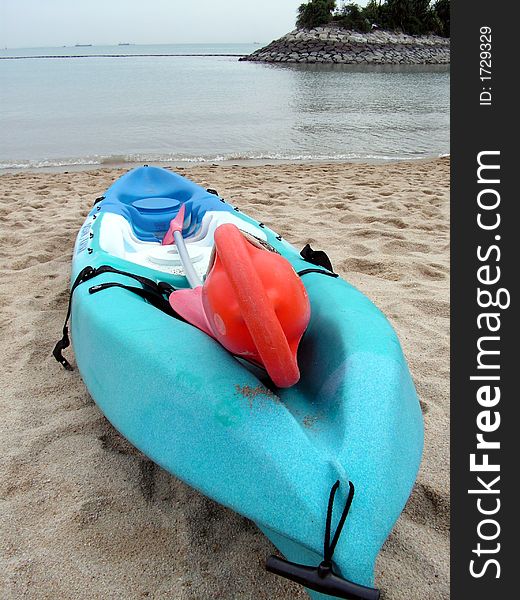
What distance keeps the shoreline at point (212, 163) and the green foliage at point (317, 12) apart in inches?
1632

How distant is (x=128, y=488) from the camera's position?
1.75 metres

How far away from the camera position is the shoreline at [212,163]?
7.27 metres

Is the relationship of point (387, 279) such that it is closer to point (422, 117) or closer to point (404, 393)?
point (404, 393)

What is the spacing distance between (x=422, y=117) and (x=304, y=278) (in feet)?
36.1

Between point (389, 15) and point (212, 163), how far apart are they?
45.8 m

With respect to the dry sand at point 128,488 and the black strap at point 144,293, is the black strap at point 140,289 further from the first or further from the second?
the dry sand at point 128,488

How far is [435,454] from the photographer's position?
6.29ft

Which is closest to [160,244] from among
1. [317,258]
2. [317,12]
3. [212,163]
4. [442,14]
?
[317,258]

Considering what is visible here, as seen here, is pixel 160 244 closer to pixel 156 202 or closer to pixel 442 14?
pixel 156 202

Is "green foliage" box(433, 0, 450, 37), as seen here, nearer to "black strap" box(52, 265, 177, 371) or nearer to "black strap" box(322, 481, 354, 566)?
"black strap" box(52, 265, 177, 371)

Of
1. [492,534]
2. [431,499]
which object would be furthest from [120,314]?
[492,534]

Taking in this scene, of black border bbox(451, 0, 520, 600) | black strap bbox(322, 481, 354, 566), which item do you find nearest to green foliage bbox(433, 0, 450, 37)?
black border bbox(451, 0, 520, 600)

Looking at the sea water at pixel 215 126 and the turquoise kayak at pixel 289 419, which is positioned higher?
the sea water at pixel 215 126

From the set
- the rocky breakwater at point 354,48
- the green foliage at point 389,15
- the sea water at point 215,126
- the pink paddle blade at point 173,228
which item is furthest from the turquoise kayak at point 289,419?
the green foliage at point 389,15
